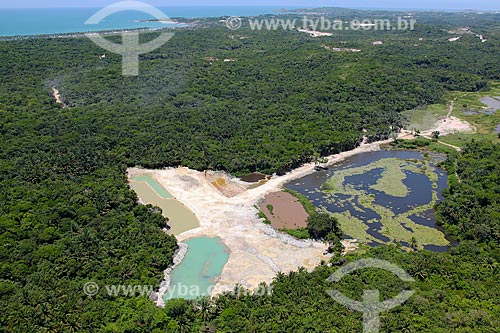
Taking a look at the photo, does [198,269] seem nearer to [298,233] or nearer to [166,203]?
[298,233]

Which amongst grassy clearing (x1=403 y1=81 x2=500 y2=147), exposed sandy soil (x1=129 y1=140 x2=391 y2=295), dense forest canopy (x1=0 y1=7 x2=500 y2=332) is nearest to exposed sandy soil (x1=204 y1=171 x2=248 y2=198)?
exposed sandy soil (x1=129 y1=140 x2=391 y2=295)

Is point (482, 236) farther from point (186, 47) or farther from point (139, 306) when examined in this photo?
point (186, 47)

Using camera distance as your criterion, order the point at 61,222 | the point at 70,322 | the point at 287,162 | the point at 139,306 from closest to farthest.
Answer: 1. the point at 70,322
2. the point at 139,306
3. the point at 61,222
4. the point at 287,162

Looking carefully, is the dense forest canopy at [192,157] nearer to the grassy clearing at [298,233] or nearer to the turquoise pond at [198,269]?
the turquoise pond at [198,269]

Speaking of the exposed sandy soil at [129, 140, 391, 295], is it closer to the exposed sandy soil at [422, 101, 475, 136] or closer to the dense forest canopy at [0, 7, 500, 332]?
the dense forest canopy at [0, 7, 500, 332]

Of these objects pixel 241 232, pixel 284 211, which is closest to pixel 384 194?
pixel 284 211

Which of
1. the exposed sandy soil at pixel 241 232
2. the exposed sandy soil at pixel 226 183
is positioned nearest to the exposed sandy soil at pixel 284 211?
the exposed sandy soil at pixel 241 232

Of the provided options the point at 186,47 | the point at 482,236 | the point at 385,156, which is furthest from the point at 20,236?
the point at 186,47
